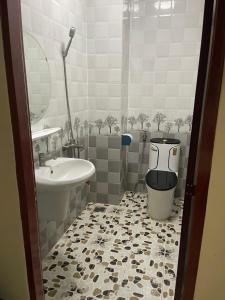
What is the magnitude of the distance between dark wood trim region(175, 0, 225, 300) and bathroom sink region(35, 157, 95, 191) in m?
0.70

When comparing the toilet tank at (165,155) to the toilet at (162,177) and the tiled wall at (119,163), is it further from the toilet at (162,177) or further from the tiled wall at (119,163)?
the tiled wall at (119,163)

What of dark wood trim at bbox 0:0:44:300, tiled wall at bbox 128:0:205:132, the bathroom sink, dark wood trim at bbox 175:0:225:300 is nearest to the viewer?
dark wood trim at bbox 175:0:225:300

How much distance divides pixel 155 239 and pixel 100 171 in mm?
948

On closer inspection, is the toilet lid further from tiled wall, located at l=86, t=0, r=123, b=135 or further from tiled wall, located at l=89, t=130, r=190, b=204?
tiled wall, located at l=86, t=0, r=123, b=135

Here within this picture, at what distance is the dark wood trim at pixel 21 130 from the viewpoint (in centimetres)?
76

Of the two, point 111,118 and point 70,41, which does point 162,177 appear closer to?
point 111,118

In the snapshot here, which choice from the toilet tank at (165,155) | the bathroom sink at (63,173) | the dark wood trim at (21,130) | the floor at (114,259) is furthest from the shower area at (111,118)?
the dark wood trim at (21,130)

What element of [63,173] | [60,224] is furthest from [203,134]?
[60,224]

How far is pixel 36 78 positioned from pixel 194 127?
119 cm

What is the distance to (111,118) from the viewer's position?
2.35 metres

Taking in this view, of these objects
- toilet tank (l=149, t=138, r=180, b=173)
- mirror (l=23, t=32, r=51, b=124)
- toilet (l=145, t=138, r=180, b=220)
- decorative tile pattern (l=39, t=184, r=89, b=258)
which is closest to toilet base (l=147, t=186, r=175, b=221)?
toilet (l=145, t=138, r=180, b=220)

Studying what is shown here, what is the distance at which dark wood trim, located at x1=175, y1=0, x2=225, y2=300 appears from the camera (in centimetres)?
65

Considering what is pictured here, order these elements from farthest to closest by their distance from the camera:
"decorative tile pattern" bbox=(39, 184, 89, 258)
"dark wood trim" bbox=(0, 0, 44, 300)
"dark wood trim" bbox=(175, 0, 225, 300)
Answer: "decorative tile pattern" bbox=(39, 184, 89, 258)
"dark wood trim" bbox=(0, 0, 44, 300)
"dark wood trim" bbox=(175, 0, 225, 300)

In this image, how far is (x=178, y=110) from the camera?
2.55 meters
